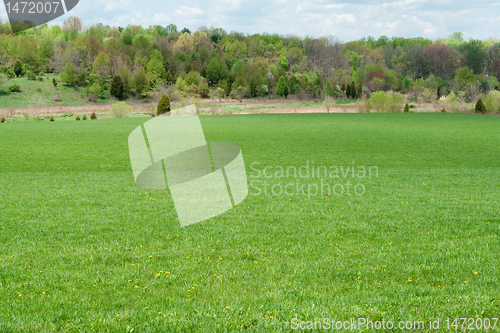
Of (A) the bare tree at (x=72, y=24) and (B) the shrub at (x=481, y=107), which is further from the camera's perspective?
(A) the bare tree at (x=72, y=24)

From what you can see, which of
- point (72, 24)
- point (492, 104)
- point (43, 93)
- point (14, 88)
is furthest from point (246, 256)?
point (72, 24)

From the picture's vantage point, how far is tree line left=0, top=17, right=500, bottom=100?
333 ft

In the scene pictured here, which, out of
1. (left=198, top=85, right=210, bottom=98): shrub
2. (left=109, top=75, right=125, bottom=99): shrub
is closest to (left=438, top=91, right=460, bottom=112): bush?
(left=198, top=85, right=210, bottom=98): shrub

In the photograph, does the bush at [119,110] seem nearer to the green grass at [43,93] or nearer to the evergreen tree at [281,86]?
the green grass at [43,93]

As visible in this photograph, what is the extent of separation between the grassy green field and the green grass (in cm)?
7536

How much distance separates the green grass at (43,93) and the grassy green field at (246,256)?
7536 centimetres

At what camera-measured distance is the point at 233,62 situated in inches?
5084

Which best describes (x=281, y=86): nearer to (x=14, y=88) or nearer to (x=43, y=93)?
(x=43, y=93)

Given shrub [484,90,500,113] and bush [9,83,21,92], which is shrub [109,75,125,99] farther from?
shrub [484,90,500,113]

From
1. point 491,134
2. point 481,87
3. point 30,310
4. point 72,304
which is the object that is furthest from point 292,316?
point 481,87

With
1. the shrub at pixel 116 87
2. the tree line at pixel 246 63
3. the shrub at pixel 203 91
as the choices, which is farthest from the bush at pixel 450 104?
the shrub at pixel 116 87

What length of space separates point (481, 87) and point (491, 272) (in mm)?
108812

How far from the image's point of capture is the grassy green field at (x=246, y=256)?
4.48 metres

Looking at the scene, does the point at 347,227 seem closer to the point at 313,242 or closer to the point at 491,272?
the point at 313,242
